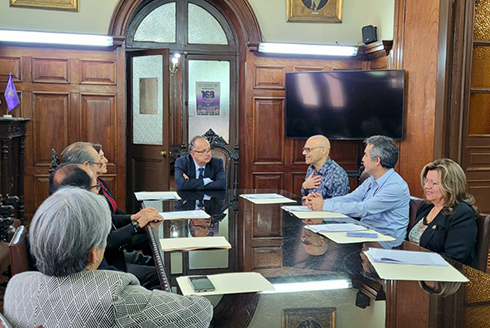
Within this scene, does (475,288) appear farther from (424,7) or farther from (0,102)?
(0,102)

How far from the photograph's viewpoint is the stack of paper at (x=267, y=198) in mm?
3717

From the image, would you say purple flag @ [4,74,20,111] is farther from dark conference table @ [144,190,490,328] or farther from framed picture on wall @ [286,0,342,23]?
dark conference table @ [144,190,490,328]

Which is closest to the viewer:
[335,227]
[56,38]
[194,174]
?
[335,227]

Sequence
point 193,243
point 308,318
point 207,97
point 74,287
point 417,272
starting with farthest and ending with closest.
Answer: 1. point 207,97
2. point 193,243
3. point 417,272
4. point 308,318
5. point 74,287

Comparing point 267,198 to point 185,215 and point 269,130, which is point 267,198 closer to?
point 185,215

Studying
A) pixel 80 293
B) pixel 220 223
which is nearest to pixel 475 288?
pixel 80 293

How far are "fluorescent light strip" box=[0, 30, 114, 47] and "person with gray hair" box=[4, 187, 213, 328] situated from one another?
4.74 metres

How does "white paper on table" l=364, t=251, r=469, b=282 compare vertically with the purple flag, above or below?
below

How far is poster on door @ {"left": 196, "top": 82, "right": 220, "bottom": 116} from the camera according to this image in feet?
21.5

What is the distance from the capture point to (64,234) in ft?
4.16

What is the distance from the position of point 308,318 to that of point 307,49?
5.07 m

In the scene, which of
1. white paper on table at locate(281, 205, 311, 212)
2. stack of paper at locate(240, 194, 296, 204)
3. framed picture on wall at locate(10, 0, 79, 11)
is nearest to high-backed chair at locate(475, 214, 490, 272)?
white paper on table at locate(281, 205, 311, 212)

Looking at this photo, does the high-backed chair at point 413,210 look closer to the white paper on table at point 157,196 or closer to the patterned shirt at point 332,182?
the patterned shirt at point 332,182

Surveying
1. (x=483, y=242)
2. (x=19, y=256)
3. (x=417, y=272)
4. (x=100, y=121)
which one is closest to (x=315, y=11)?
(x=100, y=121)
